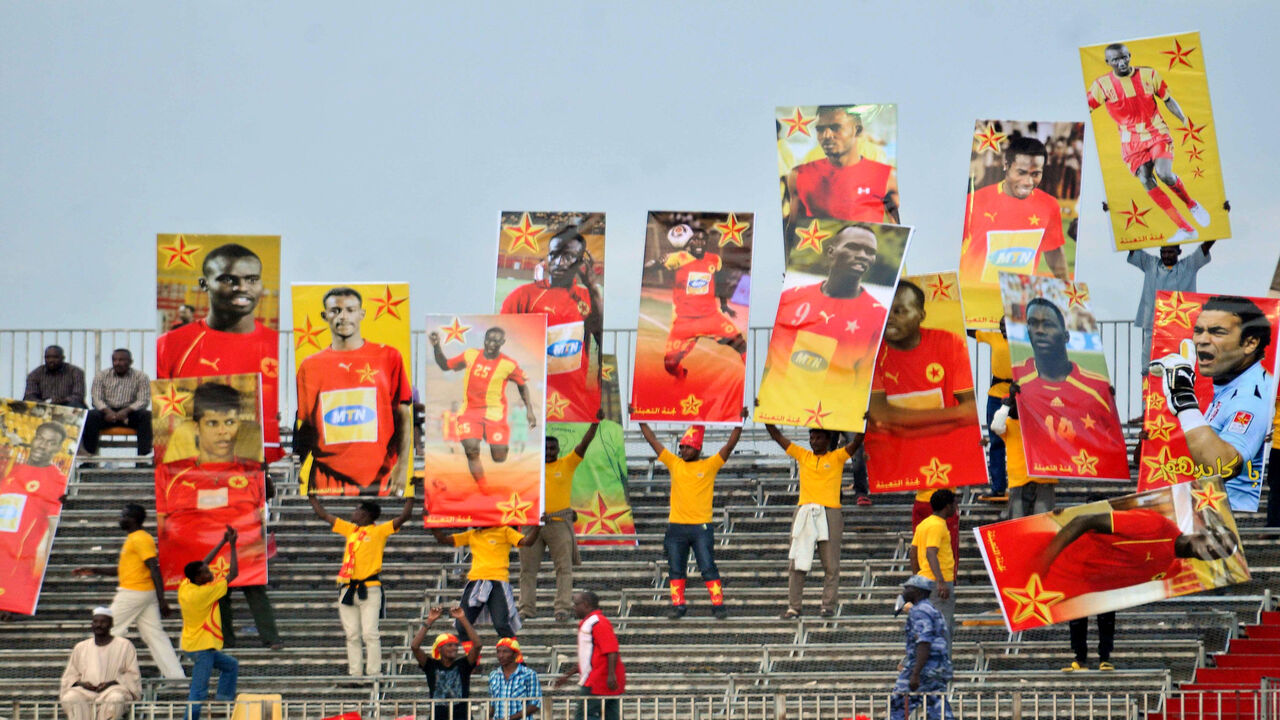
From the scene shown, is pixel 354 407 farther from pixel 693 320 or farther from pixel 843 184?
pixel 843 184

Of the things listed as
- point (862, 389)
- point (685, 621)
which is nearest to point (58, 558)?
point (685, 621)

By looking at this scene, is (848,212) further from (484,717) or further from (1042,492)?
(484,717)

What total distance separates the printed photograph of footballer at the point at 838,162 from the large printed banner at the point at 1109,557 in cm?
449

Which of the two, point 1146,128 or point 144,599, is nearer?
point 144,599

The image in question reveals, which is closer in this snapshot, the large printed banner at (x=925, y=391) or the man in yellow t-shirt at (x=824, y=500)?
the man in yellow t-shirt at (x=824, y=500)

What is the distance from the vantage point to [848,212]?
2195 centimetres

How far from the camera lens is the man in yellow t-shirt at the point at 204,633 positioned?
18703 millimetres

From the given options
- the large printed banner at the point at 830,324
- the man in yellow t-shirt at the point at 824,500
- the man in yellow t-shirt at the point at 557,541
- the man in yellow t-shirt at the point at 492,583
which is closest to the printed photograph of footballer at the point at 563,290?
the man in yellow t-shirt at the point at 557,541

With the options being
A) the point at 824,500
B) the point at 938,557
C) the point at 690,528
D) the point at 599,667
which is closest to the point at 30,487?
the point at 690,528

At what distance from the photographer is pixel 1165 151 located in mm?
22844

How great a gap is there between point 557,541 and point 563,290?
2.80 metres

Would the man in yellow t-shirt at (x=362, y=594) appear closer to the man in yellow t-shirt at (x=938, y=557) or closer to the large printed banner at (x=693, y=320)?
the large printed banner at (x=693, y=320)

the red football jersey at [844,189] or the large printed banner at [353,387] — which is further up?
the red football jersey at [844,189]

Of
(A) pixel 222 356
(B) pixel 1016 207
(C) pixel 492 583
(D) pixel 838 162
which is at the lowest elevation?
(C) pixel 492 583
